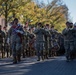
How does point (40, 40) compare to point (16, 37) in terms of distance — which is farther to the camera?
point (40, 40)

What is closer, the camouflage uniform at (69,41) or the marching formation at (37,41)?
the marching formation at (37,41)

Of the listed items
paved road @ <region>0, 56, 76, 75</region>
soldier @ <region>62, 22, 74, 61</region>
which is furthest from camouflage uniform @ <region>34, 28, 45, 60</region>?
paved road @ <region>0, 56, 76, 75</region>

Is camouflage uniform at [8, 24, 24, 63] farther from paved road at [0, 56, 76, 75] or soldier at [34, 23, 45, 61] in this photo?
soldier at [34, 23, 45, 61]

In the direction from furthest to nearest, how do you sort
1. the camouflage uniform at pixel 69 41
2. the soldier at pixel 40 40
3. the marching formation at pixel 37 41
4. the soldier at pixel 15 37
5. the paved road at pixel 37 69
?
the soldier at pixel 40 40 < the camouflage uniform at pixel 69 41 < the marching formation at pixel 37 41 < the soldier at pixel 15 37 < the paved road at pixel 37 69

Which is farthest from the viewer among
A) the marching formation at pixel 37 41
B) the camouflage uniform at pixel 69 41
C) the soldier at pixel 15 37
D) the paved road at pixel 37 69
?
the camouflage uniform at pixel 69 41

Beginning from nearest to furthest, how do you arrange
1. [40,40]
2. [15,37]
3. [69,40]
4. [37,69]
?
[37,69] → [15,37] → [69,40] → [40,40]

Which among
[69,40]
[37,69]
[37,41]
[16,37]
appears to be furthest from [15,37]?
[37,69]

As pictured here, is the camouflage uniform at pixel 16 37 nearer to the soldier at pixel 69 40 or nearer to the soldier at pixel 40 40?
the soldier at pixel 40 40

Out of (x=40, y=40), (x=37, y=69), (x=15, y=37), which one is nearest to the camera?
(x=37, y=69)

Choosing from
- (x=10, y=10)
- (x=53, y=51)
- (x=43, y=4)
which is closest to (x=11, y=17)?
(x=10, y=10)

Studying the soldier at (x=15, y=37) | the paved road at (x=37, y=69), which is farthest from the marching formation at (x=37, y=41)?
the paved road at (x=37, y=69)

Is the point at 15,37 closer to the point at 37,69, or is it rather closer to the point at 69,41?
the point at 69,41

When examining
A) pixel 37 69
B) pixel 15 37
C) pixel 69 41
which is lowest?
pixel 37 69

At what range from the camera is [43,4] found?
66375 millimetres
